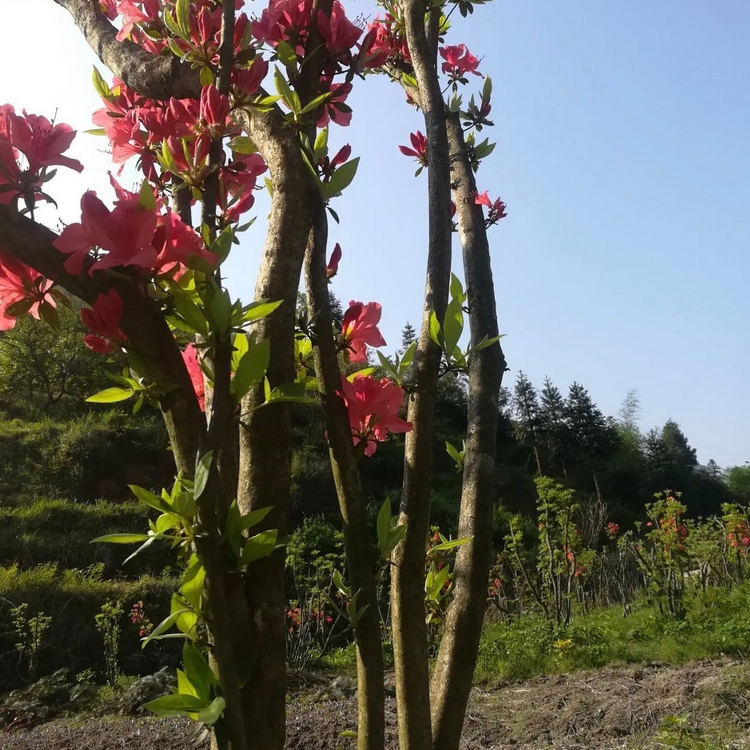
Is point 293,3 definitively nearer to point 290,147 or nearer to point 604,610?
point 290,147

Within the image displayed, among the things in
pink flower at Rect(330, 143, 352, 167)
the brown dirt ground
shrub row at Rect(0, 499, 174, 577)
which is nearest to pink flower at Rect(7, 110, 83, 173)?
pink flower at Rect(330, 143, 352, 167)

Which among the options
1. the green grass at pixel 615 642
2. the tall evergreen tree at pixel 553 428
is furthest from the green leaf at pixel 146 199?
the tall evergreen tree at pixel 553 428

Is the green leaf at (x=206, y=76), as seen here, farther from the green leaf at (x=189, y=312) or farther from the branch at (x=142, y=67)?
the green leaf at (x=189, y=312)

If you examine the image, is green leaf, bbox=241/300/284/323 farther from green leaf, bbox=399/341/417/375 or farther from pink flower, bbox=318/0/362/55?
pink flower, bbox=318/0/362/55

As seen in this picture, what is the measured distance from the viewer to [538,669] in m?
4.77

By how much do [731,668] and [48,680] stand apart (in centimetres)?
474

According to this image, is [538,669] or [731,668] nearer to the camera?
[731,668]

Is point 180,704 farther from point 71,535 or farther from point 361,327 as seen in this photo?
point 71,535

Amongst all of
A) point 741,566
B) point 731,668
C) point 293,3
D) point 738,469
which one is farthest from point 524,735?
point 738,469

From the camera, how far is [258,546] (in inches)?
21.4

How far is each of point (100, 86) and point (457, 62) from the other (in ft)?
3.02

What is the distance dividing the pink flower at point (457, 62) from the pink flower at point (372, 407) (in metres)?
1.10

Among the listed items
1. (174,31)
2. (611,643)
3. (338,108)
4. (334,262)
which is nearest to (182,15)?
(174,31)

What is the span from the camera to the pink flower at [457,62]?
→ 162cm
